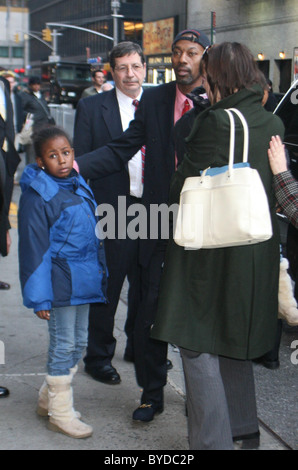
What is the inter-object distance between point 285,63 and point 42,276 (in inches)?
897

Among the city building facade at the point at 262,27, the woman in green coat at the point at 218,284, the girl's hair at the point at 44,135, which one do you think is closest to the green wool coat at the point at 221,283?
the woman in green coat at the point at 218,284

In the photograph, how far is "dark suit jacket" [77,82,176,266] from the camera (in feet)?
12.5

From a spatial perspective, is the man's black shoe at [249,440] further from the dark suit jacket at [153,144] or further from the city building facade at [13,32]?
the city building facade at [13,32]

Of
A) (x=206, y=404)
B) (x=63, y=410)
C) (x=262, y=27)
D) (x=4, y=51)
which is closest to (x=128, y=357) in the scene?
(x=63, y=410)

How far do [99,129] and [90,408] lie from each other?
5.85ft

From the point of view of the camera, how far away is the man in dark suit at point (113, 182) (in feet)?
14.5

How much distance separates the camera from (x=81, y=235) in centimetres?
360

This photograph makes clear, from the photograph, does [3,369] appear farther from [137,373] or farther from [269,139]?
[269,139]

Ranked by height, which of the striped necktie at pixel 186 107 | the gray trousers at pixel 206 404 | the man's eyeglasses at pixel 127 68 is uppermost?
the man's eyeglasses at pixel 127 68

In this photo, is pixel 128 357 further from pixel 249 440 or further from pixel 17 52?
pixel 17 52

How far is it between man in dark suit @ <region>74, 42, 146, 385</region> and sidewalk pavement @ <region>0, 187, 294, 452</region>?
8.4 inches

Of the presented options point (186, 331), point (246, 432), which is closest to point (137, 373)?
point (246, 432)

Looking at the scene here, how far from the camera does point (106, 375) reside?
4.36m

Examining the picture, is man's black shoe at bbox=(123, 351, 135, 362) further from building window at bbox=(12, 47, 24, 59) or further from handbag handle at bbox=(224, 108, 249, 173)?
building window at bbox=(12, 47, 24, 59)
